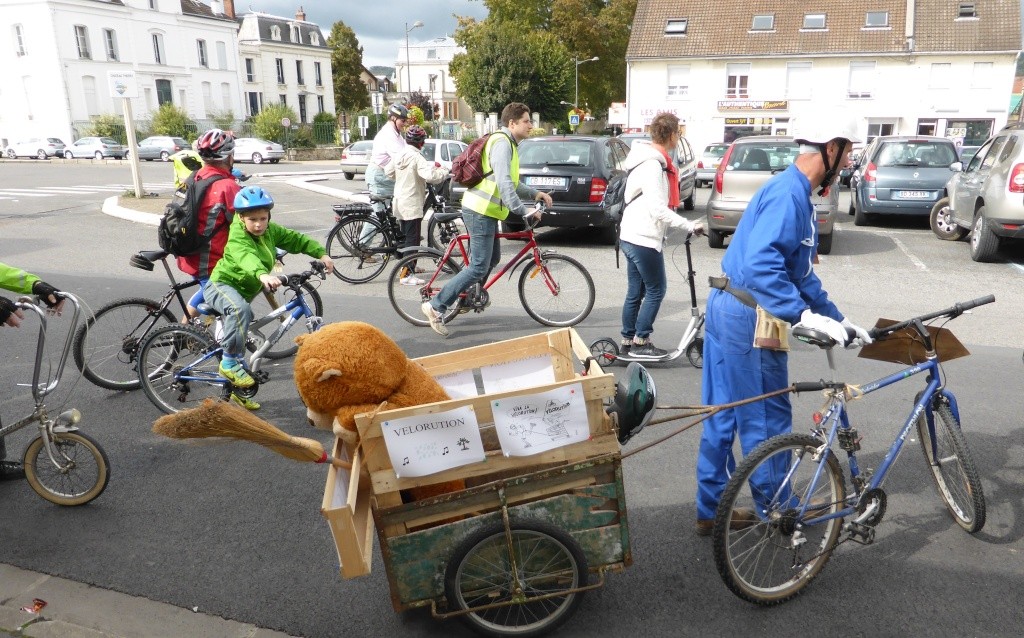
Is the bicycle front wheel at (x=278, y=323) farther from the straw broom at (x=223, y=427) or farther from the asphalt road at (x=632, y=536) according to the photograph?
the straw broom at (x=223, y=427)

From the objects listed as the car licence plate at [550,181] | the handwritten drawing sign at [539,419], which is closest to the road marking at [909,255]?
the car licence plate at [550,181]

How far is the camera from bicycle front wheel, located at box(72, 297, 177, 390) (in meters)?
5.23

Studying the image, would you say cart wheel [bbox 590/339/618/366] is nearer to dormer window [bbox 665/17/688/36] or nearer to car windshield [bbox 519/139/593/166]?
car windshield [bbox 519/139/593/166]

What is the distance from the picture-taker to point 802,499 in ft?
9.57

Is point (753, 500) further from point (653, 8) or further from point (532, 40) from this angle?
point (532, 40)

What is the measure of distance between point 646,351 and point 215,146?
3530 millimetres

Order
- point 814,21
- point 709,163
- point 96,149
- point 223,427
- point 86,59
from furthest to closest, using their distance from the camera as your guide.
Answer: point 86,59, point 814,21, point 96,149, point 709,163, point 223,427

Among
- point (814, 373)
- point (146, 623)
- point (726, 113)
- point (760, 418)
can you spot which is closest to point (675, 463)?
point (760, 418)

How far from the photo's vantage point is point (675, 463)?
429 centimetres

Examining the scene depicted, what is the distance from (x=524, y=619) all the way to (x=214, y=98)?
6353 centimetres

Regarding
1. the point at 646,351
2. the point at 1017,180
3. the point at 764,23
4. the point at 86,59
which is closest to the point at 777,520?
the point at 646,351

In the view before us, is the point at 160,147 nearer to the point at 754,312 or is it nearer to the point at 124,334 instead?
the point at 124,334

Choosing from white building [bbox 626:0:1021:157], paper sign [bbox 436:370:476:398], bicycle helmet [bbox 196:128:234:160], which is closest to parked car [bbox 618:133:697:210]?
bicycle helmet [bbox 196:128:234:160]

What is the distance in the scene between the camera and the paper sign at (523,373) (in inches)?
130
